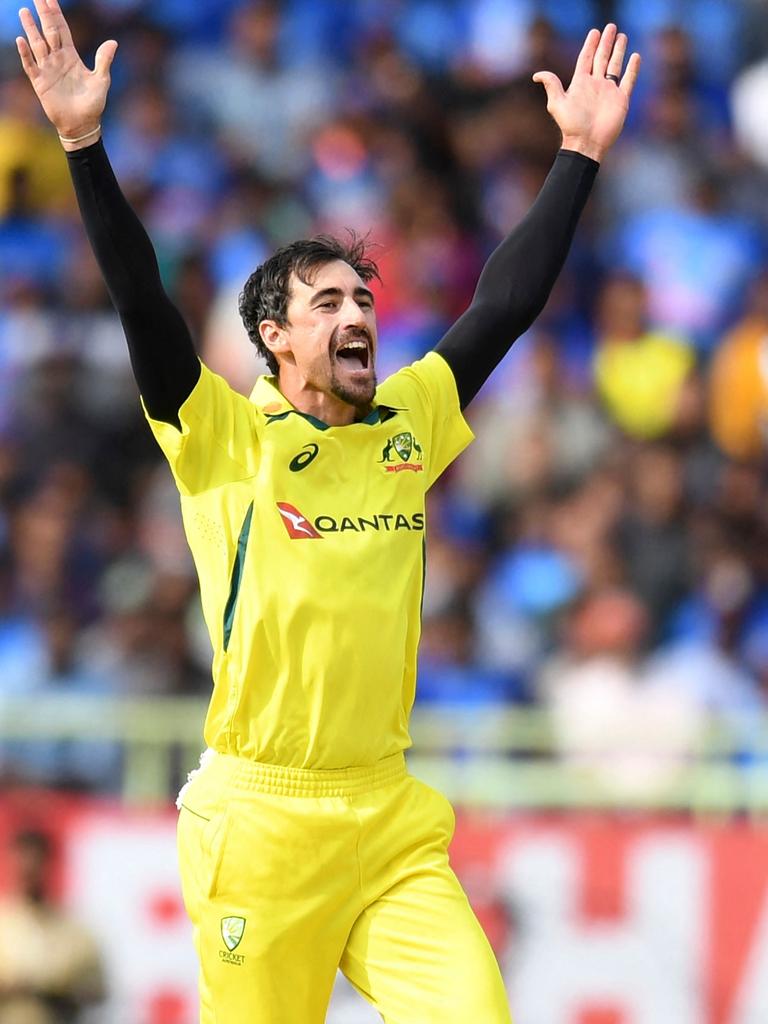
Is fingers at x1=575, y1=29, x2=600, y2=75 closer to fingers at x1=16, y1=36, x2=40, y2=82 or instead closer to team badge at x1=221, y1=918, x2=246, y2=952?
fingers at x1=16, y1=36, x2=40, y2=82

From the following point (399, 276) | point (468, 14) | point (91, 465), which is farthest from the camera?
point (468, 14)

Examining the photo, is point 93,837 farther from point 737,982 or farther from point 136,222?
point 136,222

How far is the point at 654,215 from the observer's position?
11859mm

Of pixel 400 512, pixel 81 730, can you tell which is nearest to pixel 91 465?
pixel 81 730

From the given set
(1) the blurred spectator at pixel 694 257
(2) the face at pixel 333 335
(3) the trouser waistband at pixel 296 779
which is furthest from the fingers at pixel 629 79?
(1) the blurred spectator at pixel 694 257

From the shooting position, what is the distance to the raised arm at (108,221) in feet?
15.9

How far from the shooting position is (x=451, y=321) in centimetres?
1105

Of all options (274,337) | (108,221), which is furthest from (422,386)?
(108,221)

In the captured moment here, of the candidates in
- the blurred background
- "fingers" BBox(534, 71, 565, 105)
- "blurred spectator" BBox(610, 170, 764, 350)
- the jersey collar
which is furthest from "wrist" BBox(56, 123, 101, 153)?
"blurred spectator" BBox(610, 170, 764, 350)

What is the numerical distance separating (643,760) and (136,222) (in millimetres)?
4835

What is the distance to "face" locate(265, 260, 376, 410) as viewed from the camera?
5219 millimetres

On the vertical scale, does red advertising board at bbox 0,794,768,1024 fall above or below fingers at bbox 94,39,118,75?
below

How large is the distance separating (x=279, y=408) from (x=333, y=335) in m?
0.25

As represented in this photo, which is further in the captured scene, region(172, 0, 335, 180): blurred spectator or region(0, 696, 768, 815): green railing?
region(172, 0, 335, 180): blurred spectator
